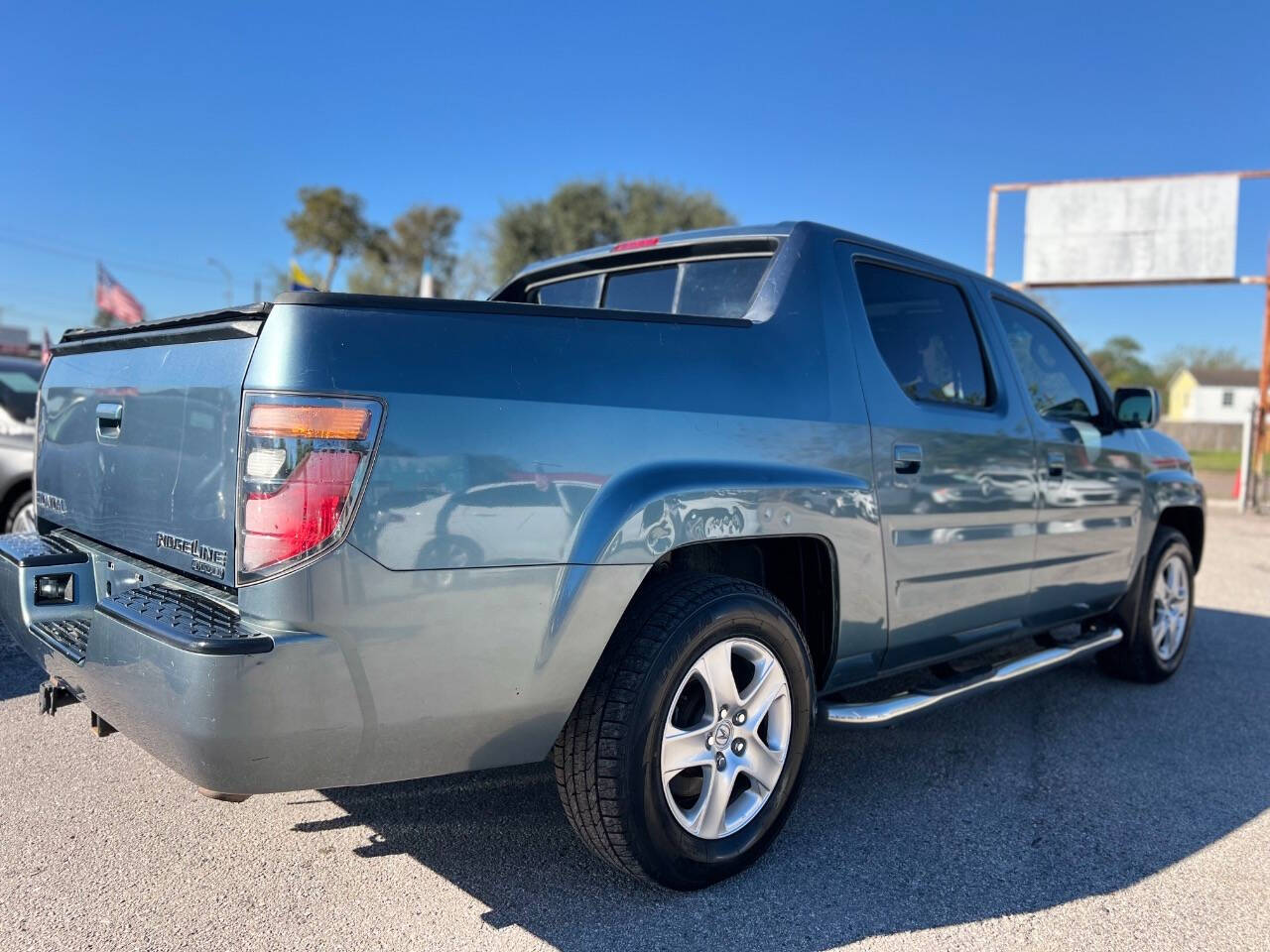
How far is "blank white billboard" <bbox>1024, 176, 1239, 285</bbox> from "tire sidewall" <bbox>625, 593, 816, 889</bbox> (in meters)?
15.5

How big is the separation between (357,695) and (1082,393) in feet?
12.2

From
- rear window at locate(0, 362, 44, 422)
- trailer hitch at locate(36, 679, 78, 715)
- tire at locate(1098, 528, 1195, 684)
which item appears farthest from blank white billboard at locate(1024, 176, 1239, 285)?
trailer hitch at locate(36, 679, 78, 715)

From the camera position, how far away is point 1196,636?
625 cm

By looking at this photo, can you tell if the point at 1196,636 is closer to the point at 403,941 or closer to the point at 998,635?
the point at 998,635

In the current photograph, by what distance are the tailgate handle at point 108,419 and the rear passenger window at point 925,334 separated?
7.33 ft

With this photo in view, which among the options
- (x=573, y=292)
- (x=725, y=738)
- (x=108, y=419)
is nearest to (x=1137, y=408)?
(x=573, y=292)

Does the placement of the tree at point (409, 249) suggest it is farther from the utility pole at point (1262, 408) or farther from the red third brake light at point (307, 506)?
the red third brake light at point (307, 506)

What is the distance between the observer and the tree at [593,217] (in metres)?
28.9

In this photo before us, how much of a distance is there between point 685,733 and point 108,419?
5.72 feet

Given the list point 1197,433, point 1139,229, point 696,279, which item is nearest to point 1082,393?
point 696,279

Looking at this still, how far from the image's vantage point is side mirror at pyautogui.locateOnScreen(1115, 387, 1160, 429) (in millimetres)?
4566

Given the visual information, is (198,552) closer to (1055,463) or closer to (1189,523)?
(1055,463)

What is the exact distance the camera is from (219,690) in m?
1.89

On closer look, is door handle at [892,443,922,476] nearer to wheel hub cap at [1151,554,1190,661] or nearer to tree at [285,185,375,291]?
wheel hub cap at [1151,554,1190,661]
